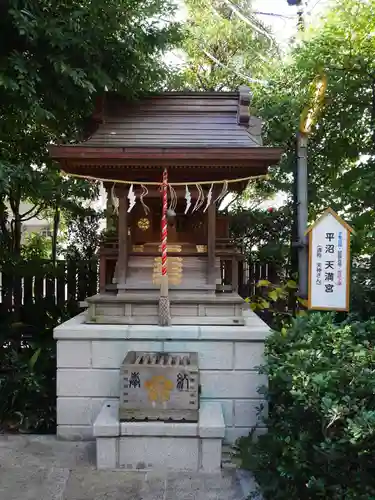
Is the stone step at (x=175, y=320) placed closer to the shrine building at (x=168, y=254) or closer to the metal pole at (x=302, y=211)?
the shrine building at (x=168, y=254)

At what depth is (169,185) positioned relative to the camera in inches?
201

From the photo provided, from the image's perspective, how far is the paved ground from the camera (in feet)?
12.0

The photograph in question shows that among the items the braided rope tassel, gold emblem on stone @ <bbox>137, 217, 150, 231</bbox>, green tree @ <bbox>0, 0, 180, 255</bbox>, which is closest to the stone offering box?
the braided rope tassel

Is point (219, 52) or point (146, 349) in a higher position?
point (219, 52)

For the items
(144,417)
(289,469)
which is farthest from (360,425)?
Answer: (144,417)

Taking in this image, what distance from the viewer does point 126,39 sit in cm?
596

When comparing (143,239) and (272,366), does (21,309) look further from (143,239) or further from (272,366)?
(272,366)

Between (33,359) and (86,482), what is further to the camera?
(33,359)

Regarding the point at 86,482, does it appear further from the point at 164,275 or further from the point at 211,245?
the point at 211,245

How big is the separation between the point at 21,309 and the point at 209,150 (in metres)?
5.60

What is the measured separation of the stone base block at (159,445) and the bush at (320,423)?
1.18 feet

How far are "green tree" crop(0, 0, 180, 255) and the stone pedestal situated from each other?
2180mm

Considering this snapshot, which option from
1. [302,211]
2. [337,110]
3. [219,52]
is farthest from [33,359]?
[219,52]

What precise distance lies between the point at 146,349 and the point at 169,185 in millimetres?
2021
